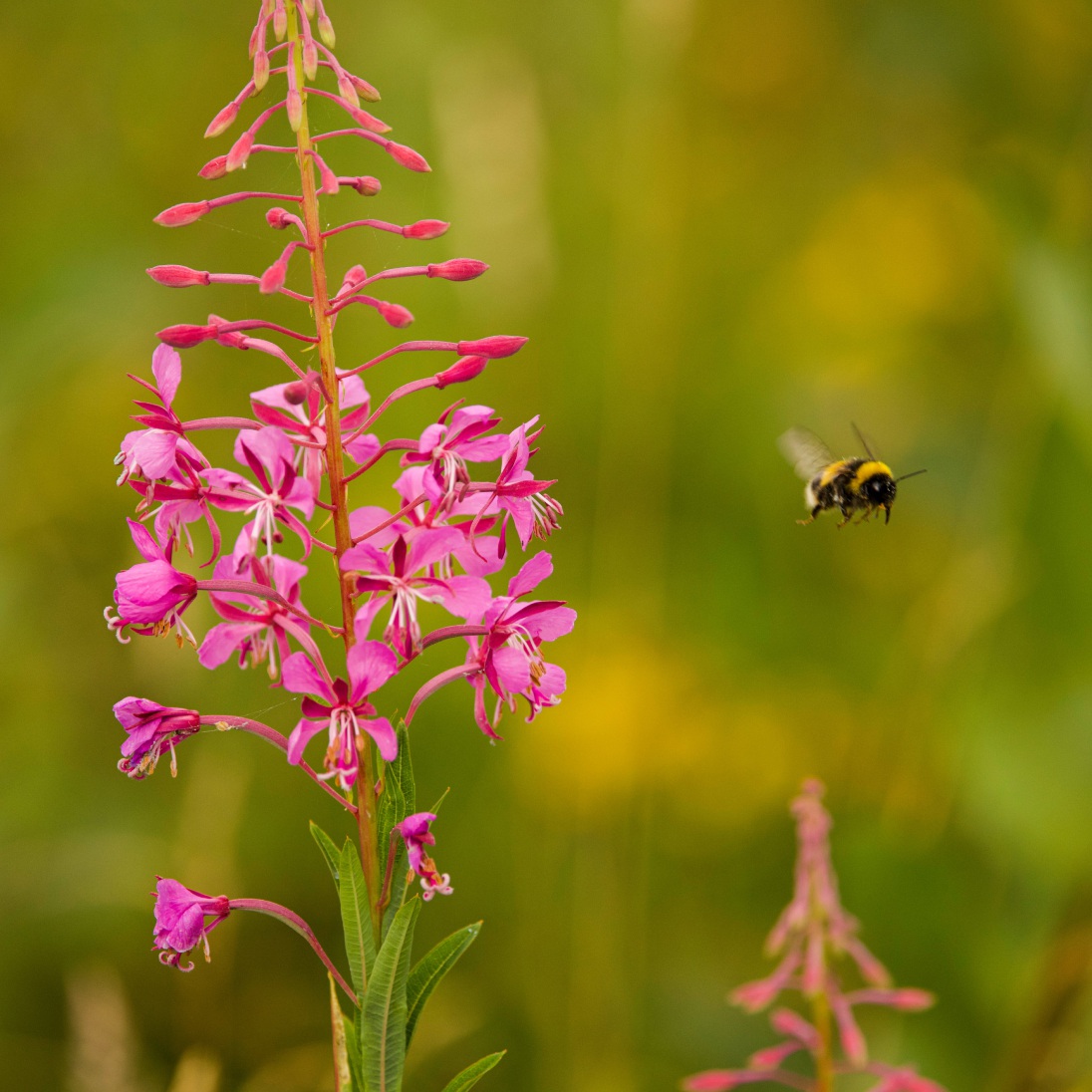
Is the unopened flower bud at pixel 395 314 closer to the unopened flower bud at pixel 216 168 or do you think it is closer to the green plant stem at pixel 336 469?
the green plant stem at pixel 336 469

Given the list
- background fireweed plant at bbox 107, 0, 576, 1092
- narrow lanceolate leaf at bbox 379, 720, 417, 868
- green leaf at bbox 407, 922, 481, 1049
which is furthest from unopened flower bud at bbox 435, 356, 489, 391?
green leaf at bbox 407, 922, 481, 1049

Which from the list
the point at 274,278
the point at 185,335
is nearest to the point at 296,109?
the point at 274,278

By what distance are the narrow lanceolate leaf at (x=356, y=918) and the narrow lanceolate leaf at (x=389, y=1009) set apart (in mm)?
31

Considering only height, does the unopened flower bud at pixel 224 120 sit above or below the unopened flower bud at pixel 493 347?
above

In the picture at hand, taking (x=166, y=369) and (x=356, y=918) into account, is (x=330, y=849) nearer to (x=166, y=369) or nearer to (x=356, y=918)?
(x=356, y=918)

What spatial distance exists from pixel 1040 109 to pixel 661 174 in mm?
1760

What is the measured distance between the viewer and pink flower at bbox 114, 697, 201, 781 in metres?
1.50

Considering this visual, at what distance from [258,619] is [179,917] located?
0.38 metres

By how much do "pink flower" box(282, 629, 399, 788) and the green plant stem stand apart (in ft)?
0.10

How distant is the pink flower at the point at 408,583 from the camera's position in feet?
4.75

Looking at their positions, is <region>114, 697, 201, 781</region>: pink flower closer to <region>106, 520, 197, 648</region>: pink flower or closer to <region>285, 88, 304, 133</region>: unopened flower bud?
<region>106, 520, 197, 648</region>: pink flower

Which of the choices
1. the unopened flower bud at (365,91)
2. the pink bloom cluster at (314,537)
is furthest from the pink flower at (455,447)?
the unopened flower bud at (365,91)

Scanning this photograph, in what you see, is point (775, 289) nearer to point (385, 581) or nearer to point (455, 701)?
point (455, 701)

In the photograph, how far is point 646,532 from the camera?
4043 mm
